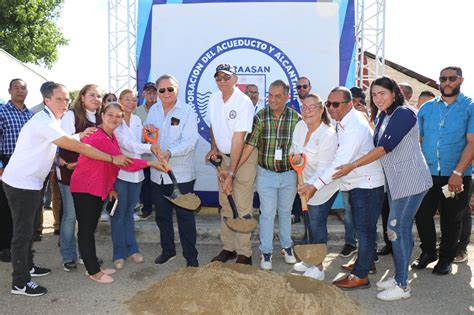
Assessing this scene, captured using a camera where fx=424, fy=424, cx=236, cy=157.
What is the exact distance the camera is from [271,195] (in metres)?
4.04

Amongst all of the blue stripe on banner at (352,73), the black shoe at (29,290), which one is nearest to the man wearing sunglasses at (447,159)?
the blue stripe on banner at (352,73)

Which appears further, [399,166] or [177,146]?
[177,146]

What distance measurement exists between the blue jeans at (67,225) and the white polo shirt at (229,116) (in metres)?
1.49

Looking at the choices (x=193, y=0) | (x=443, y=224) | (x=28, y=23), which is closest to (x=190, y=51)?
(x=193, y=0)

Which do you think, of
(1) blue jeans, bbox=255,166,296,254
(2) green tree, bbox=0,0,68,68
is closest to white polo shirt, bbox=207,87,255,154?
(1) blue jeans, bbox=255,166,296,254

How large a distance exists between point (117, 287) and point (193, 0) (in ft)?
12.4

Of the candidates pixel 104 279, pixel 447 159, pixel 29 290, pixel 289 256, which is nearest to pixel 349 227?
pixel 289 256

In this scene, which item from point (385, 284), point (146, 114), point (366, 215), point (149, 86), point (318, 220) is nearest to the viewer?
point (366, 215)

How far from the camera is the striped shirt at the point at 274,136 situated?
156 inches

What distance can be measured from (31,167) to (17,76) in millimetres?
6706

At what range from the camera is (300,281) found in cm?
355

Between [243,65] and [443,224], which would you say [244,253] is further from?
[243,65]

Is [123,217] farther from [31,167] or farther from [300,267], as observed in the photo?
[300,267]

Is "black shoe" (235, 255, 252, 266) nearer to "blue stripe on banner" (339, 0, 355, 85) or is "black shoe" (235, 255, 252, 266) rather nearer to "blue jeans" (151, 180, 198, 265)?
"blue jeans" (151, 180, 198, 265)
